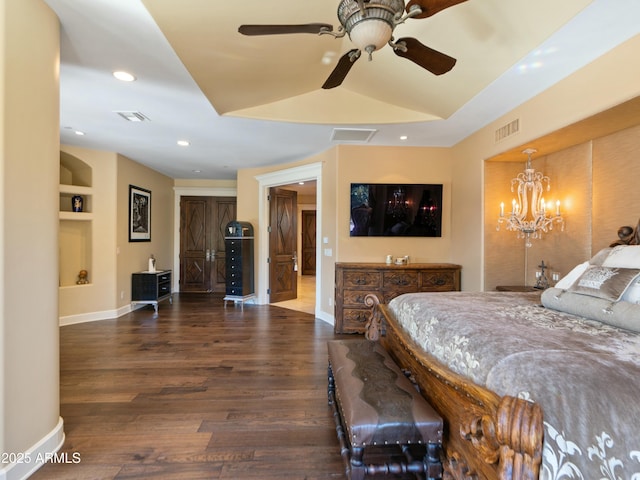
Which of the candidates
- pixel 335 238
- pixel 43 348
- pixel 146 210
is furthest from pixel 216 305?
pixel 43 348

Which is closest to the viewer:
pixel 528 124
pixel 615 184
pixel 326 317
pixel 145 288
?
pixel 615 184

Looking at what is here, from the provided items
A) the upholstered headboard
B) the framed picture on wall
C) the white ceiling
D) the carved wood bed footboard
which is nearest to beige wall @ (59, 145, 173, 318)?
the framed picture on wall

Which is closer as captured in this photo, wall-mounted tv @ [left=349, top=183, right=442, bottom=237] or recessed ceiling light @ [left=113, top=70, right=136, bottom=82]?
recessed ceiling light @ [left=113, top=70, right=136, bottom=82]

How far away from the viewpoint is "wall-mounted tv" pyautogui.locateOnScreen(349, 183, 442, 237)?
4.38 m

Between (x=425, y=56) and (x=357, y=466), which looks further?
(x=425, y=56)

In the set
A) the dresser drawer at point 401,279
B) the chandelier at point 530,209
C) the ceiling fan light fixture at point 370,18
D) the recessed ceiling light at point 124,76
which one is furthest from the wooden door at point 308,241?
the ceiling fan light fixture at point 370,18

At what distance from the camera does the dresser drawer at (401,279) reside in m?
4.02

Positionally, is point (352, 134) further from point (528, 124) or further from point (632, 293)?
point (632, 293)

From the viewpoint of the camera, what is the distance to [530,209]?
3355 mm

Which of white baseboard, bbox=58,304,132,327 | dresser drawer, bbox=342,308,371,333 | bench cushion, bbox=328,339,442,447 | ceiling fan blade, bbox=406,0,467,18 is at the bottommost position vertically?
white baseboard, bbox=58,304,132,327

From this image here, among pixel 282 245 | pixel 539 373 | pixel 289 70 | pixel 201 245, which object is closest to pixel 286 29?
pixel 289 70

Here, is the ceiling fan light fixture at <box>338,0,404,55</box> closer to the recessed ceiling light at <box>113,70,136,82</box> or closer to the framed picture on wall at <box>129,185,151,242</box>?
the recessed ceiling light at <box>113,70,136,82</box>

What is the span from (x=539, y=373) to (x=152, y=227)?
666 centimetres

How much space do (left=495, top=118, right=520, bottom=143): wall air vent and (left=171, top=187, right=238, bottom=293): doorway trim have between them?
17.9ft
